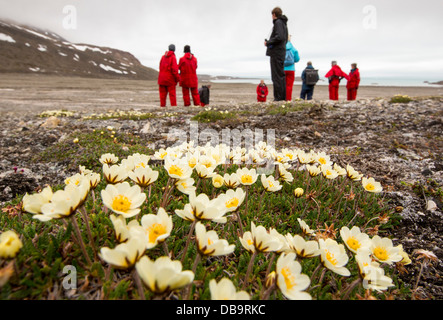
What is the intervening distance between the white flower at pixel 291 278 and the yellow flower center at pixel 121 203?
85cm

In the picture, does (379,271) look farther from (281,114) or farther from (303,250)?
(281,114)

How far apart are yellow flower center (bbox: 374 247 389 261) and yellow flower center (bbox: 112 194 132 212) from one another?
150cm

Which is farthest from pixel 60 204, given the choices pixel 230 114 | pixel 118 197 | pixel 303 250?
pixel 230 114

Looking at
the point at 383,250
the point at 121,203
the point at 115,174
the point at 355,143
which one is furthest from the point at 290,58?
the point at 121,203

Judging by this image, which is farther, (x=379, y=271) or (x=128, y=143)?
(x=128, y=143)

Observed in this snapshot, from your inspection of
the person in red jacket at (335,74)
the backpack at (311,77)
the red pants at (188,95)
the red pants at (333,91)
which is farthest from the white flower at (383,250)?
the red pants at (333,91)

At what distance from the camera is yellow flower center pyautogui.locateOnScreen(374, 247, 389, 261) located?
149 centimetres

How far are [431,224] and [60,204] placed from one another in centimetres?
333

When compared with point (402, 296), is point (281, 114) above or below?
above

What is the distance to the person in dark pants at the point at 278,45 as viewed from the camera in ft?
33.7

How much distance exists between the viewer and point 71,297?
3.99 feet

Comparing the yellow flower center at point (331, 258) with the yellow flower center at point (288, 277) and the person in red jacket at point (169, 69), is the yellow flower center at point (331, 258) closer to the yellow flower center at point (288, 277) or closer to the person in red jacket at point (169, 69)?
the yellow flower center at point (288, 277)
